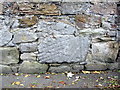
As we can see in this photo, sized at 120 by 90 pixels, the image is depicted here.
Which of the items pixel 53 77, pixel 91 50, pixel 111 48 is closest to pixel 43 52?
pixel 53 77

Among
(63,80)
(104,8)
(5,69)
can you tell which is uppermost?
(104,8)

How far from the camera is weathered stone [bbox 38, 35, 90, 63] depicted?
3.36 meters

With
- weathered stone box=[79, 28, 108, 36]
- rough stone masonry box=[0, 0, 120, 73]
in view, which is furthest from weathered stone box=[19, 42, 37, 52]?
weathered stone box=[79, 28, 108, 36]

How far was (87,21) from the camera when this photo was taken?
3.38 m

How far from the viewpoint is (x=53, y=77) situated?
3.27m

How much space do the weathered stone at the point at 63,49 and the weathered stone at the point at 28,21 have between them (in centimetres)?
37

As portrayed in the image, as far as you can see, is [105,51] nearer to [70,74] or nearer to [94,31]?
[94,31]

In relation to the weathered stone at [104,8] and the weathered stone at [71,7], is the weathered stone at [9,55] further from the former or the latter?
the weathered stone at [104,8]

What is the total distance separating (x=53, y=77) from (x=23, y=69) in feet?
1.91

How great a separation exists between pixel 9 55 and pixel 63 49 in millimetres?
965

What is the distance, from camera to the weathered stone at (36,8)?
3293mm

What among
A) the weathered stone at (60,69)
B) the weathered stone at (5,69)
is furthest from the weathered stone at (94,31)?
the weathered stone at (5,69)

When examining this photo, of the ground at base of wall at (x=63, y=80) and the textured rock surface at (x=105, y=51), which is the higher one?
the textured rock surface at (x=105, y=51)

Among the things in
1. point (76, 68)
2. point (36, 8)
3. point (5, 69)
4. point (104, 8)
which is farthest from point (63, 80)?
point (104, 8)
